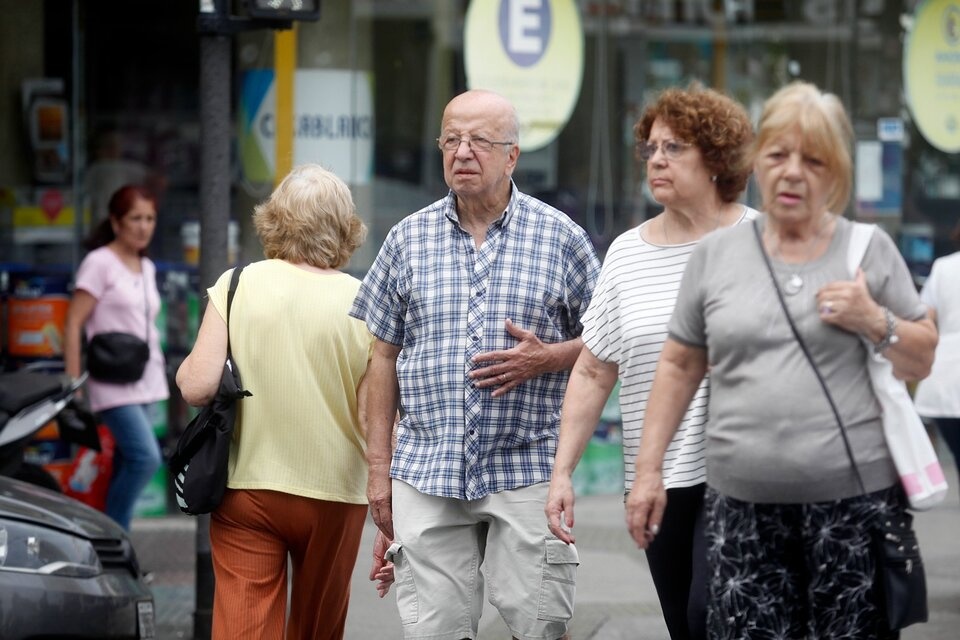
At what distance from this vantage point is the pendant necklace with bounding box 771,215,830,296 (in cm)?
348

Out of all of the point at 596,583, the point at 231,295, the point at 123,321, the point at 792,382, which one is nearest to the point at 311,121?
the point at 123,321

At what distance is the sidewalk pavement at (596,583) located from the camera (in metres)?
6.75

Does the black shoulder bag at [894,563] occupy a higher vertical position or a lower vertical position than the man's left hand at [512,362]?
lower

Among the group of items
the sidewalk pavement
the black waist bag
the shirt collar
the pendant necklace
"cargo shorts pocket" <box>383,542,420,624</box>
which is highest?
the shirt collar

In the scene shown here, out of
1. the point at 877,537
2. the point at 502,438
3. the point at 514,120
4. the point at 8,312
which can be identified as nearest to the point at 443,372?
the point at 502,438

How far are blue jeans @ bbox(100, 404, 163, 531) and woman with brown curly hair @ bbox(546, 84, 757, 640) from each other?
13.0 feet

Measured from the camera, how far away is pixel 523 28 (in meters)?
9.62

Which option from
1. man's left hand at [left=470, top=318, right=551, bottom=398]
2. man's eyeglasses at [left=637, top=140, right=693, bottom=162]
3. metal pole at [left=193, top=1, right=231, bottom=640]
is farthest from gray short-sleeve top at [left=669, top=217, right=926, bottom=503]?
metal pole at [left=193, top=1, right=231, bottom=640]

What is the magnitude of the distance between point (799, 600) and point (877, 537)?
9.2 inches

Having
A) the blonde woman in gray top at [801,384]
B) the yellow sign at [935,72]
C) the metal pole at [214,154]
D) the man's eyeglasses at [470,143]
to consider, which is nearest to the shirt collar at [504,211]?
the man's eyeglasses at [470,143]

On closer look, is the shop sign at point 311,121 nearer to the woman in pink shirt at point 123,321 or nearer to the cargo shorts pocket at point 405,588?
the woman in pink shirt at point 123,321

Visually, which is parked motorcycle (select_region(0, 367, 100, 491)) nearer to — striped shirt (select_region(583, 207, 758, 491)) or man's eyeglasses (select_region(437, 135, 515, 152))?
man's eyeglasses (select_region(437, 135, 515, 152))

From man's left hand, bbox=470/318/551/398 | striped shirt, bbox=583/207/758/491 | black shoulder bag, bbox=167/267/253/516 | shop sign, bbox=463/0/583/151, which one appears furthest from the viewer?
shop sign, bbox=463/0/583/151

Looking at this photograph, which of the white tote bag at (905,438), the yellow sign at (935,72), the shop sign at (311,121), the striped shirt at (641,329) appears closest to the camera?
the white tote bag at (905,438)
